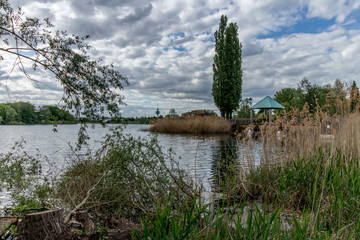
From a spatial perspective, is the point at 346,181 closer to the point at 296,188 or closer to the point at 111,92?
the point at 296,188

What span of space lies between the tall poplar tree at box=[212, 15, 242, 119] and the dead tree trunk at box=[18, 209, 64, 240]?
28853 millimetres

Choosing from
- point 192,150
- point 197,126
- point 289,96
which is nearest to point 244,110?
point 289,96

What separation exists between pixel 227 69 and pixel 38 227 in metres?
30.0

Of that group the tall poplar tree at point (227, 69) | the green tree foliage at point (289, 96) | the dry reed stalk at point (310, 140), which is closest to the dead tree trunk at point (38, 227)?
the dry reed stalk at point (310, 140)

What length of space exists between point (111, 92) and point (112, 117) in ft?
1.29

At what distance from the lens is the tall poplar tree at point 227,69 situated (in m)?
30.1

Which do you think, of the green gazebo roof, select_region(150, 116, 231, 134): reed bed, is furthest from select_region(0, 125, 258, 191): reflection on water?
select_region(150, 116, 231, 134): reed bed

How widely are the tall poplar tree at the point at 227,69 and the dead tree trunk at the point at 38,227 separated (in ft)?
94.7

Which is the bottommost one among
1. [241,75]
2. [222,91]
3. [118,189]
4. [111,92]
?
[118,189]

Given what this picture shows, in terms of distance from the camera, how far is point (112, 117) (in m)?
3.97

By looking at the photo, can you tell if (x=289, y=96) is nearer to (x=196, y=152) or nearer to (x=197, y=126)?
(x=197, y=126)

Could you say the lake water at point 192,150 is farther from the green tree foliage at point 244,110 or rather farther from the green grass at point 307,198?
the green tree foliage at point 244,110

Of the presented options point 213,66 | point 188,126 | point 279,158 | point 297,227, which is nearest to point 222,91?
point 213,66

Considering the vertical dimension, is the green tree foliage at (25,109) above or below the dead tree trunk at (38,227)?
above
